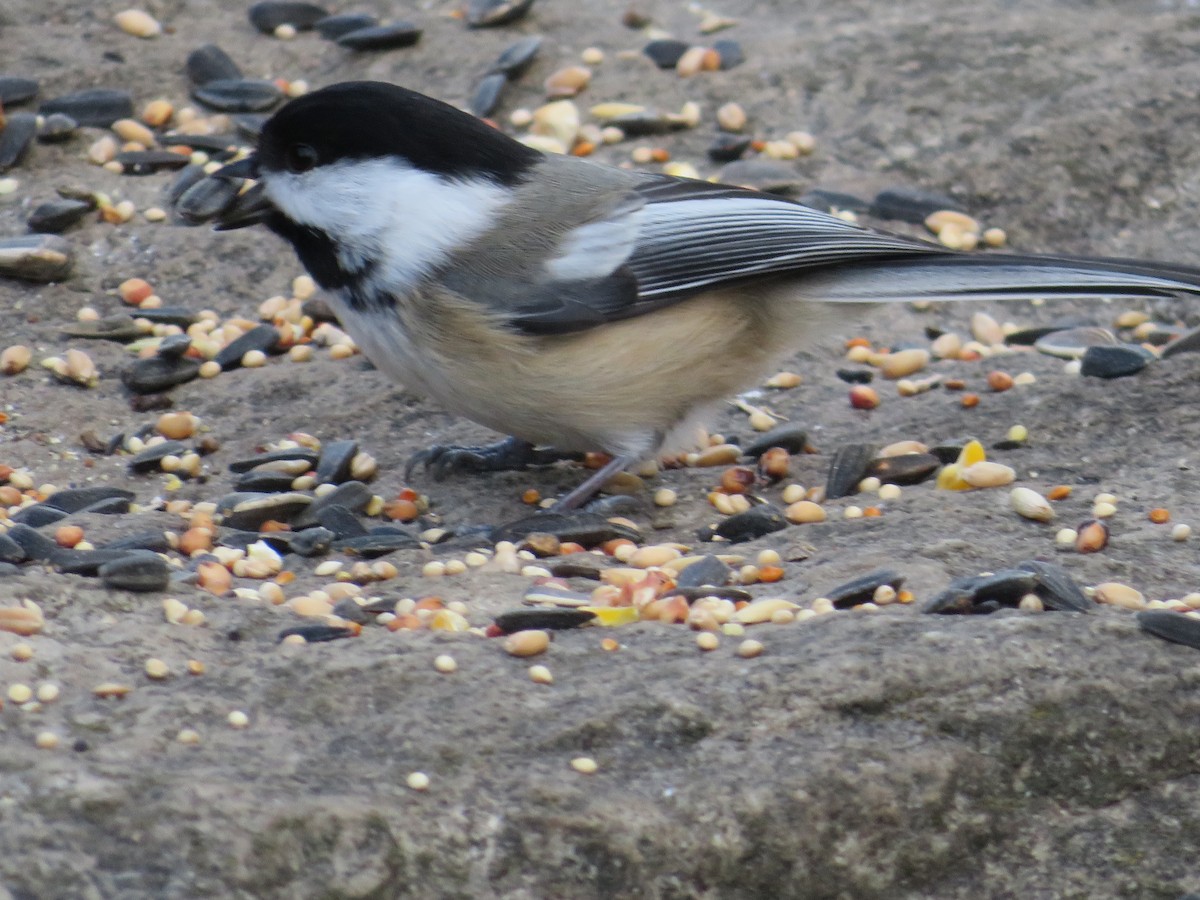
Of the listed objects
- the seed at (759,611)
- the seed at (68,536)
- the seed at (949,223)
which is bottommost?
the seed at (68,536)

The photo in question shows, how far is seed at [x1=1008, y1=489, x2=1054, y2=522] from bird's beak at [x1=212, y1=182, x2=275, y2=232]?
166cm

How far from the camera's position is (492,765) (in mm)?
2086

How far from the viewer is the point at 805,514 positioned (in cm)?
321

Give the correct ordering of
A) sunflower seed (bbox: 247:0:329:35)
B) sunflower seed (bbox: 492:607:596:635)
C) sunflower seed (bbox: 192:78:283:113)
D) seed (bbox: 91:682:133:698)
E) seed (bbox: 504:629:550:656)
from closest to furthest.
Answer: seed (bbox: 91:682:133:698) < seed (bbox: 504:629:550:656) < sunflower seed (bbox: 492:607:596:635) < sunflower seed (bbox: 192:78:283:113) < sunflower seed (bbox: 247:0:329:35)

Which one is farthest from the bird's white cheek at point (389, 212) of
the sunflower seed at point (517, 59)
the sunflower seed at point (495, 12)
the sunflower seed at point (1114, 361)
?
the sunflower seed at point (495, 12)

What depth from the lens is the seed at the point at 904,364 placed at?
13.1ft

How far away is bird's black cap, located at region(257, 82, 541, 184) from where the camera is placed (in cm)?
314

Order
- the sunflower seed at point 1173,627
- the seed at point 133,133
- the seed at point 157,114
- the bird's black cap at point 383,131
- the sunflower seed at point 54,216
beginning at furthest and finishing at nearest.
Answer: the seed at point 157,114 → the seed at point 133,133 → the sunflower seed at point 54,216 → the bird's black cap at point 383,131 → the sunflower seed at point 1173,627

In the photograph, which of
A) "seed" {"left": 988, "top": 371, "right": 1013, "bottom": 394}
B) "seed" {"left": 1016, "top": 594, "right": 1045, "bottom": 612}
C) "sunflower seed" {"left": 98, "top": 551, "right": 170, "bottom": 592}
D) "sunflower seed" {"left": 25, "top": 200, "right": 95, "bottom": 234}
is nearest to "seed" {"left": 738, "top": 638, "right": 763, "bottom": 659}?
"seed" {"left": 1016, "top": 594, "right": 1045, "bottom": 612}

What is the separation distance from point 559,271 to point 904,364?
114cm

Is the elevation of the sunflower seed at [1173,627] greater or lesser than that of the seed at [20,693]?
greater

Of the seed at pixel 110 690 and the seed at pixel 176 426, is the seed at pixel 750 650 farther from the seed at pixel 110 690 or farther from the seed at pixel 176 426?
the seed at pixel 176 426

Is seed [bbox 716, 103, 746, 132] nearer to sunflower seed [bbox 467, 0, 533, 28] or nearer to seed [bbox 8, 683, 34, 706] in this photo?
sunflower seed [bbox 467, 0, 533, 28]

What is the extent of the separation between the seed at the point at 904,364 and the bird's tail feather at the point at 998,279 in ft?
1.80
